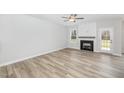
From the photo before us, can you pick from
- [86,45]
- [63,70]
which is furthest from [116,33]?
[63,70]

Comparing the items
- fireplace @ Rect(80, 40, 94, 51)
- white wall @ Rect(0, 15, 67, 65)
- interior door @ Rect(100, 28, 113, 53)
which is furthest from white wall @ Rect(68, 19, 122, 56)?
white wall @ Rect(0, 15, 67, 65)

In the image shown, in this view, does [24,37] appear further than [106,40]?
No

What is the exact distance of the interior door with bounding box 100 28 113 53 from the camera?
22.2ft

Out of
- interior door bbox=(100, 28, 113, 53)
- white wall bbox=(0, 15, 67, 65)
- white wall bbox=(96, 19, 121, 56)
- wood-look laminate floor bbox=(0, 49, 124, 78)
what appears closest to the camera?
wood-look laminate floor bbox=(0, 49, 124, 78)

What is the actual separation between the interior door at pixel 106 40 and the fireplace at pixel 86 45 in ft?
2.96

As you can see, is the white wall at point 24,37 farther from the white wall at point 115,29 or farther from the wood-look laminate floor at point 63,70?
the white wall at point 115,29

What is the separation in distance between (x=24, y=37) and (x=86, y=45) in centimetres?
510

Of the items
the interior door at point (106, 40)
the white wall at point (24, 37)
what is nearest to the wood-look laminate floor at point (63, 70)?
the white wall at point (24, 37)

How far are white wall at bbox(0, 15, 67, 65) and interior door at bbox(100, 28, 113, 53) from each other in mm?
3396

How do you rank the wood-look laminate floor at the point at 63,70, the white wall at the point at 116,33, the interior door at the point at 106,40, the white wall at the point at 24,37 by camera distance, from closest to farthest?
the wood-look laminate floor at the point at 63,70 → the white wall at the point at 24,37 → the white wall at the point at 116,33 → the interior door at the point at 106,40

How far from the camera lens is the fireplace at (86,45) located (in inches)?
317

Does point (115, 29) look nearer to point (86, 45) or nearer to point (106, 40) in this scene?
point (106, 40)

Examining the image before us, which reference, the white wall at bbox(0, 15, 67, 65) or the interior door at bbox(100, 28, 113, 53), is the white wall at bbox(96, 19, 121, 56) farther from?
the white wall at bbox(0, 15, 67, 65)

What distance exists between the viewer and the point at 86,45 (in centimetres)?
850
